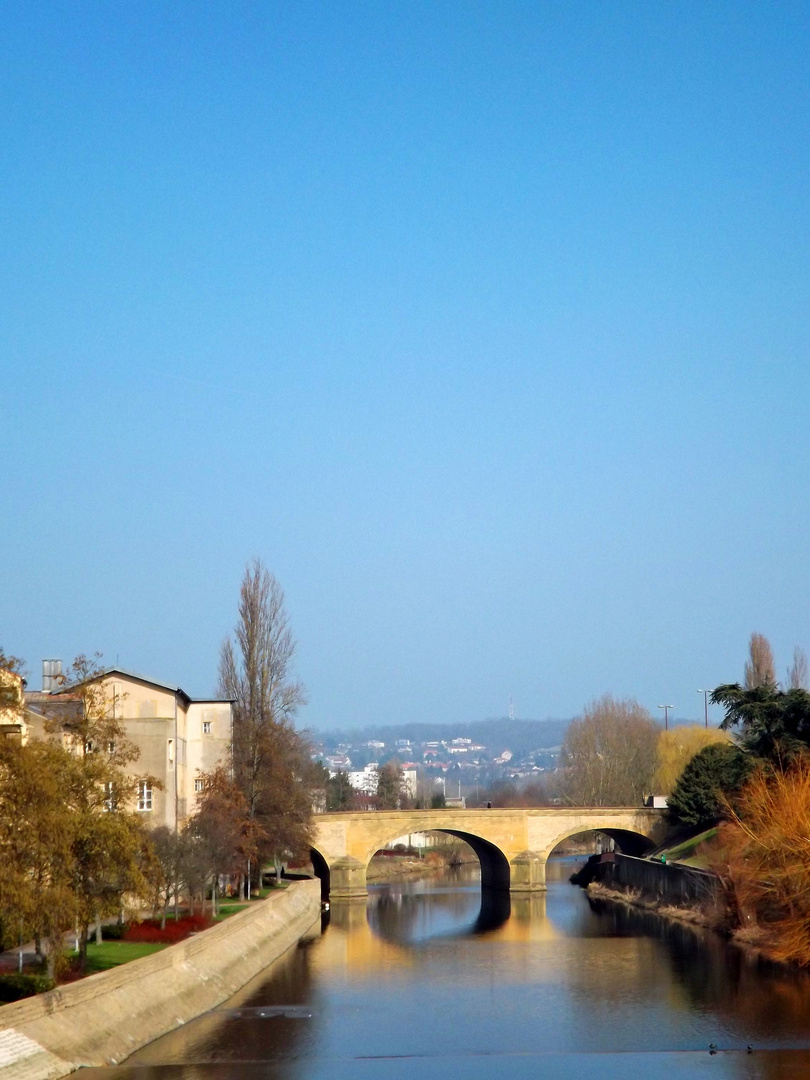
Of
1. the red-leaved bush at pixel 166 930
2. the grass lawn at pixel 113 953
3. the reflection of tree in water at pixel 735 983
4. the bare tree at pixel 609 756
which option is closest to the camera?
the grass lawn at pixel 113 953

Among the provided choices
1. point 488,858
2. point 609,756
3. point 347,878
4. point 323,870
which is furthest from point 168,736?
point 609,756

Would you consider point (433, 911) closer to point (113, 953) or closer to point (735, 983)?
point (735, 983)

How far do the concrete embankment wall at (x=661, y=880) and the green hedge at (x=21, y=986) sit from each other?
1216 inches

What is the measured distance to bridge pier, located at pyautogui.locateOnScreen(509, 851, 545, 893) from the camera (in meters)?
69.2

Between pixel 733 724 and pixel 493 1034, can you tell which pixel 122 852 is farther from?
pixel 733 724

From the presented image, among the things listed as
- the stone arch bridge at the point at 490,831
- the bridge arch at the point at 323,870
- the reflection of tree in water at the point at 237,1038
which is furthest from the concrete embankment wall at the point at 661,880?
the reflection of tree in water at the point at 237,1038

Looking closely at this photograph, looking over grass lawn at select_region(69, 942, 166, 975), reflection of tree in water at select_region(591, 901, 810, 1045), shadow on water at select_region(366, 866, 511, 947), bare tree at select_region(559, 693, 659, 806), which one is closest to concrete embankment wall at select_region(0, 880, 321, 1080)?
grass lawn at select_region(69, 942, 166, 975)

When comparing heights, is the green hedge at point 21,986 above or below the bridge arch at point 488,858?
above

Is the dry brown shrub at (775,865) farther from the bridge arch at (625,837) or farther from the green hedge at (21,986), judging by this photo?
the bridge arch at (625,837)

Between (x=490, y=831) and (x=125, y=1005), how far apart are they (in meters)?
45.2

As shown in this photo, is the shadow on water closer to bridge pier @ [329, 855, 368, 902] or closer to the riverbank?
bridge pier @ [329, 855, 368, 902]

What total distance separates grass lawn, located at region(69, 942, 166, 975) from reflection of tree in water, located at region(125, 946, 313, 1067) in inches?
87.7

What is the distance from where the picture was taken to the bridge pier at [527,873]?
69250mm

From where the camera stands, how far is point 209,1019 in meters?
30.5
